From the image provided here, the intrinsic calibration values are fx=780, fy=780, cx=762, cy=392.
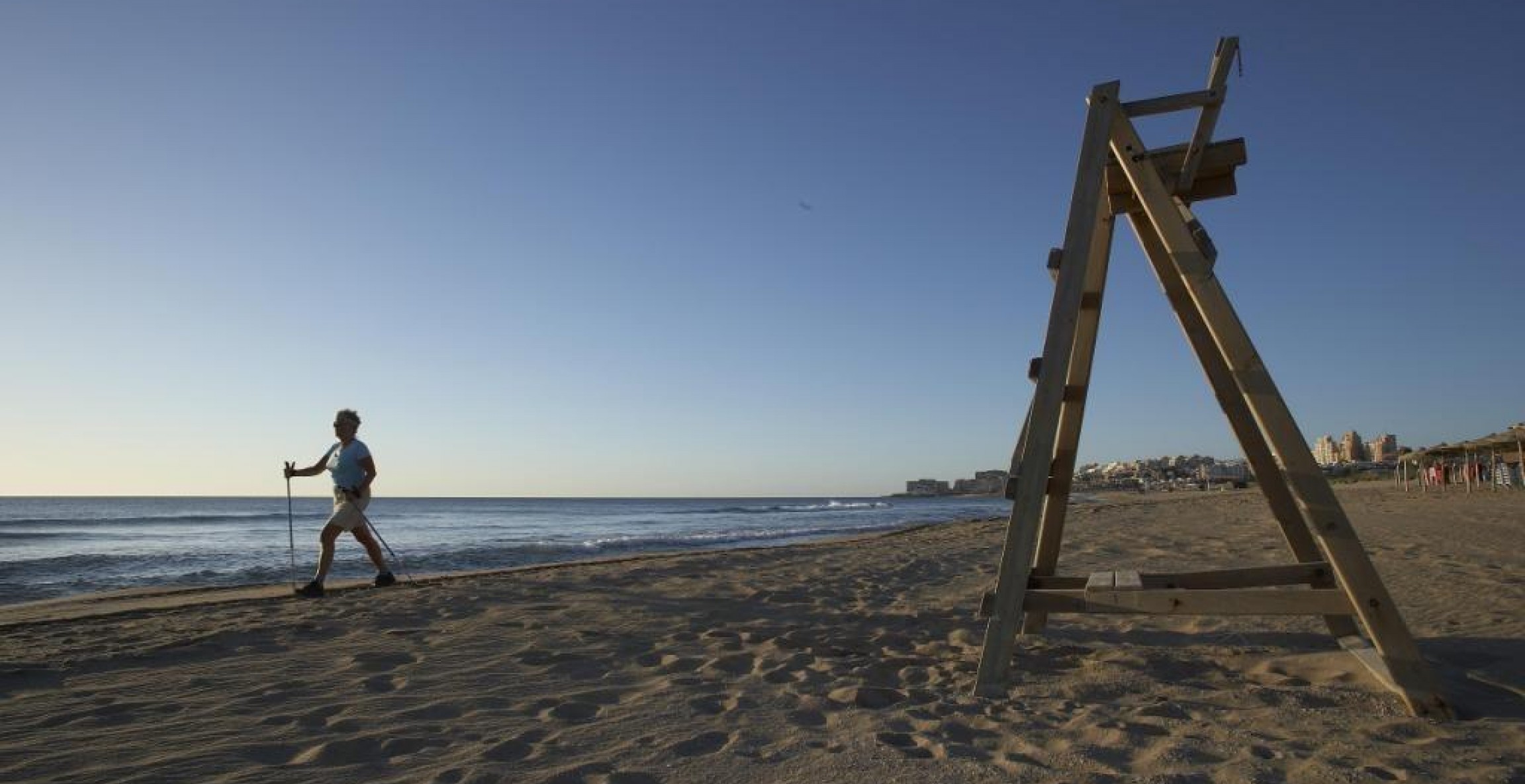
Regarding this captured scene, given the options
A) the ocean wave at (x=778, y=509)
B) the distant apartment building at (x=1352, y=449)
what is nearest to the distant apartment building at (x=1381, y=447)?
the distant apartment building at (x=1352, y=449)

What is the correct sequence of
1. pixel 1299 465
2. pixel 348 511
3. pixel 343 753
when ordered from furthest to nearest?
pixel 348 511
pixel 1299 465
pixel 343 753

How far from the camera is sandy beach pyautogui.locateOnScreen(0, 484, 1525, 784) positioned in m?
2.74

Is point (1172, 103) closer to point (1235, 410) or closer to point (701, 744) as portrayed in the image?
point (1235, 410)

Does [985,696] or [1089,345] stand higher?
[1089,345]

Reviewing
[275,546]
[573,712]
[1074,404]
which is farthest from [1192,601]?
[275,546]

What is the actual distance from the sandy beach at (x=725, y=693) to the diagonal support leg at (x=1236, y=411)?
1.82ft

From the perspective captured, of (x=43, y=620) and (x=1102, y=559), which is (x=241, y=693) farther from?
(x=1102, y=559)

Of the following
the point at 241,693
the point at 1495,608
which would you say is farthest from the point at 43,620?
the point at 1495,608

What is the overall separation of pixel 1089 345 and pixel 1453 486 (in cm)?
3857

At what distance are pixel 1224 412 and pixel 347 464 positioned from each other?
7.25m

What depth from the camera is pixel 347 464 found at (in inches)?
294

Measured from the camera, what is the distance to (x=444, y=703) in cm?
357

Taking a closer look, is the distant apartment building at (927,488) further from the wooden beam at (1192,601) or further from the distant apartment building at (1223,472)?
the wooden beam at (1192,601)

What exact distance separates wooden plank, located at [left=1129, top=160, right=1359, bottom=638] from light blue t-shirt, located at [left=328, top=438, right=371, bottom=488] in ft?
22.7
